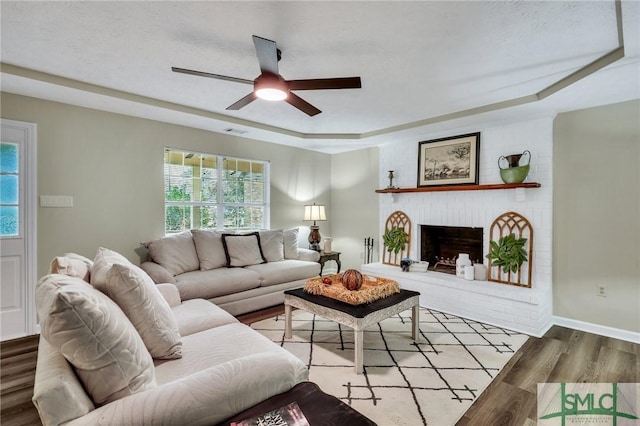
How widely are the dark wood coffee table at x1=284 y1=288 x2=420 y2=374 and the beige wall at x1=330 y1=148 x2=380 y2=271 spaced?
101 inches

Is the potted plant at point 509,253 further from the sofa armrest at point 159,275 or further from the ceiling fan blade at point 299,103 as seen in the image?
the sofa armrest at point 159,275

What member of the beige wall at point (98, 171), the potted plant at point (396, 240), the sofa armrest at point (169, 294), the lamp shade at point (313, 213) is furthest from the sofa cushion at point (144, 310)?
the lamp shade at point (313, 213)

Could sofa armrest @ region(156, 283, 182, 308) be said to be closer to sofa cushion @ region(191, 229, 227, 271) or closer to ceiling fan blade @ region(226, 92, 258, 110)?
sofa cushion @ region(191, 229, 227, 271)

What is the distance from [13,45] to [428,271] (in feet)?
15.8

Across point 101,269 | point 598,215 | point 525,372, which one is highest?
point 598,215

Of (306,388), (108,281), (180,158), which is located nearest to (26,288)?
(180,158)

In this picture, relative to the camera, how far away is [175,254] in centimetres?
361

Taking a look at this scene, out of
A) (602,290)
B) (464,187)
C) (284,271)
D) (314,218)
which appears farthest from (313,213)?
(602,290)

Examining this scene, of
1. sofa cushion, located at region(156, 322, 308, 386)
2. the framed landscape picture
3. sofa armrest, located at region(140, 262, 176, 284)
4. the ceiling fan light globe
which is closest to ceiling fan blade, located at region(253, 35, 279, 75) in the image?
the ceiling fan light globe

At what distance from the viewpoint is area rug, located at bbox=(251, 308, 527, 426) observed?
2.06 m

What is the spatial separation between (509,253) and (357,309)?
7.55 feet

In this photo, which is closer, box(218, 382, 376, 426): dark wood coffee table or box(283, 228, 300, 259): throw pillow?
box(218, 382, 376, 426): dark wood coffee table

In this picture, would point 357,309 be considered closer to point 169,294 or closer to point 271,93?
point 169,294

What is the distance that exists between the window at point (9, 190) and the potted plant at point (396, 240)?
4.48 m
